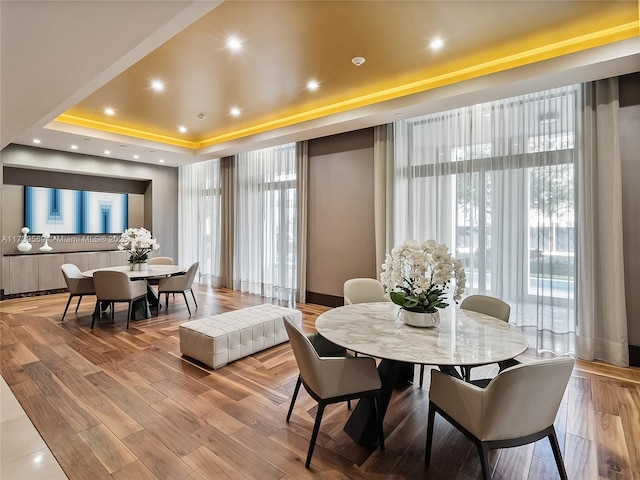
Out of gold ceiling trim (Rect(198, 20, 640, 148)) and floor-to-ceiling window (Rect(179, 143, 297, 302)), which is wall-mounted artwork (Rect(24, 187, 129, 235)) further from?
gold ceiling trim (Rect(198, 20, 640, 148))

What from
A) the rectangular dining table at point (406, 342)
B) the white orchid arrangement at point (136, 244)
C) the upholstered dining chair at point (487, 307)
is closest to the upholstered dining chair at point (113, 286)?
the white orchid arrangement at point (136, 244)

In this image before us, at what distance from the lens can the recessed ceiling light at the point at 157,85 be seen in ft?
13.5

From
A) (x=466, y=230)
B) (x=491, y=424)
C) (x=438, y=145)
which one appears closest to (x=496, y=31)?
(x=438, y=145)

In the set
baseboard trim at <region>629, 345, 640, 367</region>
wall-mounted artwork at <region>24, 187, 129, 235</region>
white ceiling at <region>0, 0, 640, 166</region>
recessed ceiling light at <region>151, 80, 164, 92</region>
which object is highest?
recessed ceiling light at <region>151, 80, 164, 92</region>

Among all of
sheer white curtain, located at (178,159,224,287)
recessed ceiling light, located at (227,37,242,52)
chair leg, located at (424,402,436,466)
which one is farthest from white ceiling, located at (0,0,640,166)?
sheer white curtain, located at (178,159,224,287)

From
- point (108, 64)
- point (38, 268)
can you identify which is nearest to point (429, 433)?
point (108, 64)

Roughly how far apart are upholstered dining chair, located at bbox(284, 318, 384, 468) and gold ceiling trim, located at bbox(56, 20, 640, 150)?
11.2 ft

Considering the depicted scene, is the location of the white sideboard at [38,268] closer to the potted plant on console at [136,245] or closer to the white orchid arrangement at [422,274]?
the potted plant on console at [136,245]

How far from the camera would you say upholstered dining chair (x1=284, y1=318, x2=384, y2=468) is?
190 cm

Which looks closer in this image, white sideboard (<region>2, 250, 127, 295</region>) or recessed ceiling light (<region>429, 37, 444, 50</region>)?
recessed ceiling light (<region>429, 37, 444, 50</region>)

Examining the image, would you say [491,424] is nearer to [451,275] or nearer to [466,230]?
[451,275]

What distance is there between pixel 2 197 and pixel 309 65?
21.7 ft

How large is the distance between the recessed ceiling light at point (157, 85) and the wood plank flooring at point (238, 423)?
→ 328 cm

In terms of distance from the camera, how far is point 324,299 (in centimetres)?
583
